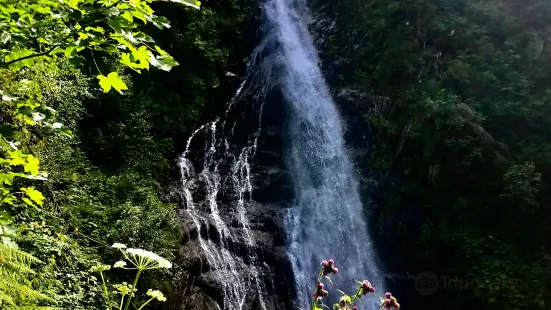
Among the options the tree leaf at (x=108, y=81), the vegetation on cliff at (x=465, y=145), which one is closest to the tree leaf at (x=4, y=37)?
the tree leaf at (x=108, y=81)

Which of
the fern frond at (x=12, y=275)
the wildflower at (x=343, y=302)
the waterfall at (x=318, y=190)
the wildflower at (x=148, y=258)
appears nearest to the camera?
the wildflower at (x=148, y=258)

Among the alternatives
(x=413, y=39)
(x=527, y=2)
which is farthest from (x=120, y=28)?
(x=527, y=2)

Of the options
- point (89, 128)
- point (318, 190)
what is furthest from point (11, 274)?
point (318, 190)

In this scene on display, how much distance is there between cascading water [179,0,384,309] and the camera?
7176mm

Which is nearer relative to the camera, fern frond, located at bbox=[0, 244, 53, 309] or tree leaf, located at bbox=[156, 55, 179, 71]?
tree leaf, located at bbox=[156, 55, 179, 71]

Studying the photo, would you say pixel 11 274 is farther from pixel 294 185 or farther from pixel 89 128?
pixel 294 185

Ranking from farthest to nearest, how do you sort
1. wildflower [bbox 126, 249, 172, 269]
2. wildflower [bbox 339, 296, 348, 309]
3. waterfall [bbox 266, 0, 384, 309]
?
waterfall [bbox 266, 0, 384, 309] < wildflower [bbox 339, 296, 348, 309] < wildflower [bbox 126, 249, 172, 269]

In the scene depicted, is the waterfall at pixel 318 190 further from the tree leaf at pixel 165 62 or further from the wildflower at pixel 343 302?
the tree leaf at pixel 165 62

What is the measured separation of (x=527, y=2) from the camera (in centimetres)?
984

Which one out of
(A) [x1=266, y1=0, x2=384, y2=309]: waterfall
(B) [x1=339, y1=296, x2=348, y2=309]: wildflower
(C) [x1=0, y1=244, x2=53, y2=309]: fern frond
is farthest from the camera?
(A) [x1=266, y1=0, x2=384, y2=309]: waterfall

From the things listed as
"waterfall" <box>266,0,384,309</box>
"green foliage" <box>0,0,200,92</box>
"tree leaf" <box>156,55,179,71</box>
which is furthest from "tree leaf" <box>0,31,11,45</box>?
"waterfall" <box>266,0,384,309</box>

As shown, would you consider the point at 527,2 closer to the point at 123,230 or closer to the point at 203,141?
the point at 203,141

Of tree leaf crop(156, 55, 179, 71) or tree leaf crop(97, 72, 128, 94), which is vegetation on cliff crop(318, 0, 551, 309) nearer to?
tree leaf crop(156, 55, 179, 71)

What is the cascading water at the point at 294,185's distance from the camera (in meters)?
7.18
